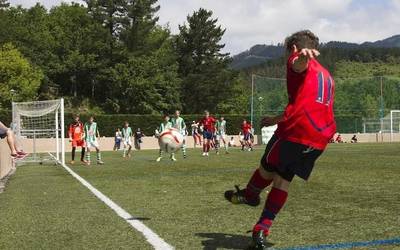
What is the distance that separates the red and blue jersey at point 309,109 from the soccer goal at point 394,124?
5448 centimetres

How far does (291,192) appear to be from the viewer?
9547 mm

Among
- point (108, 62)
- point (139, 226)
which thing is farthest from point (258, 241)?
point (108, 62)

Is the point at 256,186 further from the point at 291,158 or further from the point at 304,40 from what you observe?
the point at 304,40

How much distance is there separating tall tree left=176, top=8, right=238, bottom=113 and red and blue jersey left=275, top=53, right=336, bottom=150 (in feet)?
240

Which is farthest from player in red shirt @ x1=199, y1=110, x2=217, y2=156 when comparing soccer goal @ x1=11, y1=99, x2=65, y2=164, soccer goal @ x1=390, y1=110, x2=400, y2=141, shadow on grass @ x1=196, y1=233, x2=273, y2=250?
soccer goal @ x1=390, y1=110, x2=400, y2=141

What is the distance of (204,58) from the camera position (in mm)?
80500

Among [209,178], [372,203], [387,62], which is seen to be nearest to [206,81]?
[209,178]

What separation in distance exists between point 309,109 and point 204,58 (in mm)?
76201

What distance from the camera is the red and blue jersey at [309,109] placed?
4.85 metres

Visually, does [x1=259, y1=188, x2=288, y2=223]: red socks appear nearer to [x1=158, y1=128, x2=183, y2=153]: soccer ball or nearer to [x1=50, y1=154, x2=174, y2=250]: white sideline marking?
[x1=50, y1=154, x2=174, y2=250]: white sideline marking

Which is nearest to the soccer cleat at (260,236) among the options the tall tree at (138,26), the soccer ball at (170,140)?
the soccer ball at (170,140)

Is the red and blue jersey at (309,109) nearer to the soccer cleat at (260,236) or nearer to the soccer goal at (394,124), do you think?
the soccer cleat at (260,236)

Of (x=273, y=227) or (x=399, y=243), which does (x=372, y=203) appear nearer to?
(x=273, y=227)

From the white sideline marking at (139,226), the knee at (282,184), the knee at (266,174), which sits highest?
the knee at (266,174)
